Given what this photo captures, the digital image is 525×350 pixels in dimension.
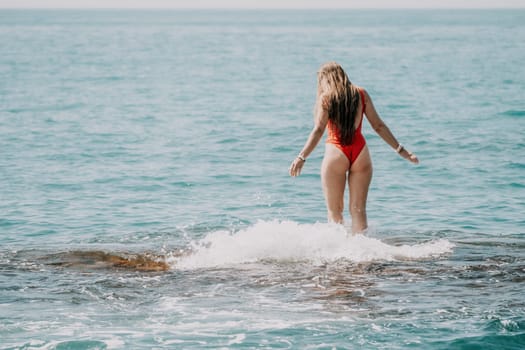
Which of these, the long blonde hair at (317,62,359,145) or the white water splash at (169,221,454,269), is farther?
the white water splash at (169,221,454,269)

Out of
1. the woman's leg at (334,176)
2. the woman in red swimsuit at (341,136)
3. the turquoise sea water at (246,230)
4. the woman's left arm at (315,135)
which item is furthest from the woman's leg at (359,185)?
the woman's left arm at (315,135)

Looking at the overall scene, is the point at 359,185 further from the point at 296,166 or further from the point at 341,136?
the point at 296,166

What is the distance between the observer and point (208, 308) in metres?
7.57

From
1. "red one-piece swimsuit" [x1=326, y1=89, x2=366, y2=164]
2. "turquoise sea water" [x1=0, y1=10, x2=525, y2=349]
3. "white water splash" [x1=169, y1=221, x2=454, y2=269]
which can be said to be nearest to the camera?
"turquoise sea water" [x1=0, y1=10, x2=525, y2=349]

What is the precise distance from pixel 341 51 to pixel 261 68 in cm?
1525

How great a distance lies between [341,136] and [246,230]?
7.79 feet

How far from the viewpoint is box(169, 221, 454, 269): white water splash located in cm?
916

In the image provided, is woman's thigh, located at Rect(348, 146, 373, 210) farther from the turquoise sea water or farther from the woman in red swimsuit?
the turquoise sea water

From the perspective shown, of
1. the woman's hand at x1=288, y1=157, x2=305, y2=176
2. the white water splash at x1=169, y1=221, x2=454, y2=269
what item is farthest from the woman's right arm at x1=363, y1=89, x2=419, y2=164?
the white water splash at x1=169, y1=221, x2=454, y2=269

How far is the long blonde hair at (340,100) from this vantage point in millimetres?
8828

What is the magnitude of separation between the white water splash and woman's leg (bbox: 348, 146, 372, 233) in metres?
0.19

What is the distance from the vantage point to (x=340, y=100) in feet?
28.9

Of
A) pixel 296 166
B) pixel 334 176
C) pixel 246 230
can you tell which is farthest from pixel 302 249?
pixel 246 230

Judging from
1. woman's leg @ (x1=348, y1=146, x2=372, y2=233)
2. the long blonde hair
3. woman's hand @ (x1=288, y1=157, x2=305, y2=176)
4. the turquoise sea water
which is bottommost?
the turquoise sea water
